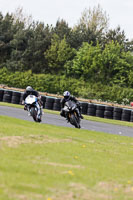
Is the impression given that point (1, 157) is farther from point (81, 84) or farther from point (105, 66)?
point (105, 66)

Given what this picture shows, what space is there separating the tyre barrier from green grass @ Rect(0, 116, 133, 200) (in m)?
18.3

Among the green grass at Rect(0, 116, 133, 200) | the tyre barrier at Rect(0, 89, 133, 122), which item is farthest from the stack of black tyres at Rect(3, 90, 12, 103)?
the green grass at Rect(0, 116, 133, 200)

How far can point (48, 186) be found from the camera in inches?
263

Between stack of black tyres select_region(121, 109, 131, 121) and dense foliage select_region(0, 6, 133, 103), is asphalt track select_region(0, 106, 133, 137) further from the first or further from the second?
dense foliage select_region(0, 6, 133, 103)

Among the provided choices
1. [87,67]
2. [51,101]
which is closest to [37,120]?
[51,101]

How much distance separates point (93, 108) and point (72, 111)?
507 inches

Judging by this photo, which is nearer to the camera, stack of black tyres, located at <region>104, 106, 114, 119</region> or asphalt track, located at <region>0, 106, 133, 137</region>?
asphalt track, located at <region>0, 106, 133, 137</region>

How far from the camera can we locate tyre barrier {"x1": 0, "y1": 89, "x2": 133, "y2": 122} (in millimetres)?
30062

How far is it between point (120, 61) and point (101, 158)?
6047 cm

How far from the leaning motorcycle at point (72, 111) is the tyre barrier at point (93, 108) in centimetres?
1189

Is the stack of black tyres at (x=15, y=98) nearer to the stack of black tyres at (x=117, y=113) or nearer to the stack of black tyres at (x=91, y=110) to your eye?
the stack of black tyres at (x=91, y=110)

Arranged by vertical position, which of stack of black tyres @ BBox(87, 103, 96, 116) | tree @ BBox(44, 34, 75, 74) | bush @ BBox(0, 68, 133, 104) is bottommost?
stack of black tyres @ BBox(87, 103, 96, 116)

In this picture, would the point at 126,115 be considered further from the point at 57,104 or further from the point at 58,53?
the point at 58,53

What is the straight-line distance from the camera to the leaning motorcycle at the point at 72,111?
17984 mm
